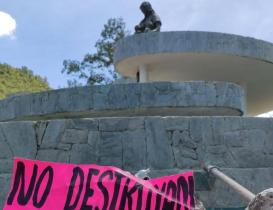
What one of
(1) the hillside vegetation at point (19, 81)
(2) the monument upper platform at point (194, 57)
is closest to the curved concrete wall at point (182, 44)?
(2) the monument upper platform at point (194, 57)

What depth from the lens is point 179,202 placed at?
13.0ft

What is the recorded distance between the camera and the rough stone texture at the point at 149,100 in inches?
352

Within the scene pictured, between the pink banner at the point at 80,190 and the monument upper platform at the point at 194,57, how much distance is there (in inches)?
304

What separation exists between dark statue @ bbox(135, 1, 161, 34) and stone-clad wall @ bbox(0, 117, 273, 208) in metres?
6.08

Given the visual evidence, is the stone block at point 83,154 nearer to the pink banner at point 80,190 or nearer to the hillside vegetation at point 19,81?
the pink banner at point 80,190

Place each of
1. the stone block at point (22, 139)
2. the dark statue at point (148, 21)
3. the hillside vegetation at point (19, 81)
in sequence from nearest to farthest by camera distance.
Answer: the stone block at point (22, 139)
the dark statue at point (148, 21)
the hillside vegetation at point (19, 81)

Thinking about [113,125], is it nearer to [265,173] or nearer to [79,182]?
[265,173]

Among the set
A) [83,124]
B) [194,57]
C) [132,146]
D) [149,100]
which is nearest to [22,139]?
[83,124]

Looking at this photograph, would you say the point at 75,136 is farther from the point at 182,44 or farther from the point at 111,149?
the point at 182,44

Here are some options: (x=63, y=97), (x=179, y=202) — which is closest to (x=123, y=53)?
(x=63, y=97)

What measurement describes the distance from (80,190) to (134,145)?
2.87 m

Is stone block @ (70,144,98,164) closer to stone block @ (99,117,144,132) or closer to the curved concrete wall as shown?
stone block @ (99,117,144,132)

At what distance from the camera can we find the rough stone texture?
8930mm

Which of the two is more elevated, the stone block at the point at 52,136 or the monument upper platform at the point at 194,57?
the monument upper platform at the point at 194,57
